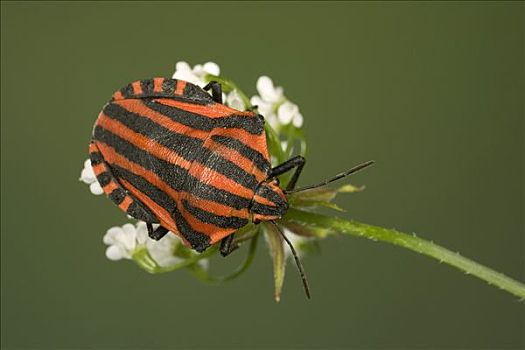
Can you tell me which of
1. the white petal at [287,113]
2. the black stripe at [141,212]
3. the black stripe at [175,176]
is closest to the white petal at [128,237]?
the black stripe at [141,212]

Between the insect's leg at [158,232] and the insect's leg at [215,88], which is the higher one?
the insect's leg at [215,88]

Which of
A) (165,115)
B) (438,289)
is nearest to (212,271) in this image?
(438,289)

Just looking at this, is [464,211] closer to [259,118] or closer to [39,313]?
[39,313]

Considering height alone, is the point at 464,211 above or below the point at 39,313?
above

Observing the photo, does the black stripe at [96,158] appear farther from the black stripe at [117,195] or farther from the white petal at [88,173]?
the black stripe at [117,195]

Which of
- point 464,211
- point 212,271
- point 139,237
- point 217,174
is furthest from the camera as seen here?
point 464,211

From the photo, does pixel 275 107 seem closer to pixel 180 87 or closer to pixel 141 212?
pixel 180 87

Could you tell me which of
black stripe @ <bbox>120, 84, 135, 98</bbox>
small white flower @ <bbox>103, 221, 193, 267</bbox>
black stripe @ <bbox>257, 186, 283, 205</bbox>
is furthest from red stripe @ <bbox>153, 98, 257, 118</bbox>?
small white flower @ <bbox>103, 221, 193, 267</bbox>

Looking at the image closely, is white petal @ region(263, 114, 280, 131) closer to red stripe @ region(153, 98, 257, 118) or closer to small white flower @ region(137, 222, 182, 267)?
red stripe @ region(153, 98, 257, 118)
